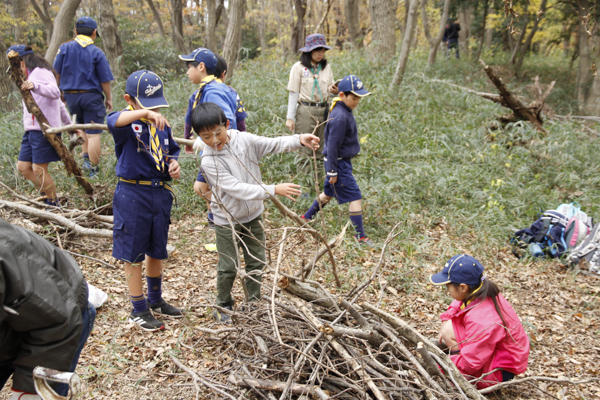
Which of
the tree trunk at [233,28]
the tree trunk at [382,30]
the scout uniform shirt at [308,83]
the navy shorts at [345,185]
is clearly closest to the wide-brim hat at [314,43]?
the scout uniform shirt at [308,83]

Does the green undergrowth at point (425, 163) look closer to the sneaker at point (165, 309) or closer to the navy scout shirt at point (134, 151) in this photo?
the navy scout shirt at point (134, 151)

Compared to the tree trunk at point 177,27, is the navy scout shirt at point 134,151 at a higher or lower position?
lower

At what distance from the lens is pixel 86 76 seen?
17.3ft

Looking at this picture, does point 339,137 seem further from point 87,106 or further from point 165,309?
point 87,106

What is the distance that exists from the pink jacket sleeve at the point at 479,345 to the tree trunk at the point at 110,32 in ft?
28.2

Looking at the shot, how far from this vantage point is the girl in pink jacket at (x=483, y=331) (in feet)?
8.79

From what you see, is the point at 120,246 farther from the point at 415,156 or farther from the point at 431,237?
the point at 415,156

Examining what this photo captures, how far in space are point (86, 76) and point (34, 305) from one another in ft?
15.2

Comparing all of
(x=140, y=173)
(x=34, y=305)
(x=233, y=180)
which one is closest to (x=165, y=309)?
(x=140, y=173)

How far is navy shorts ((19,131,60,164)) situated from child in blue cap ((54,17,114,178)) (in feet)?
2.49

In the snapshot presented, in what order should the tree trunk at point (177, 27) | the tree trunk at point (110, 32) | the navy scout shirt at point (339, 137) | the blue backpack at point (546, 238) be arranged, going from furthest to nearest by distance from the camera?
the tree trunk at point (177, 27)
the tree trunk at point (110, 32)
the blue backpack at point (546, 238)
the navy scout shirt at point (339, 137)

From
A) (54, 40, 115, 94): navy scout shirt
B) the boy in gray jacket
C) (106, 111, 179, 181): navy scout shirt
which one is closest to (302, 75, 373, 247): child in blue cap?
the boy in gray jacket

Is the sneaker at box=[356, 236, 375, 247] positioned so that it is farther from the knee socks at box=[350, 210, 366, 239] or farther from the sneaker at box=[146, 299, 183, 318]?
the sneaker at box=[146, 299, 183, 318]

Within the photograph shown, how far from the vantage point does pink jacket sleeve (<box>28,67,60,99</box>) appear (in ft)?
14.0
